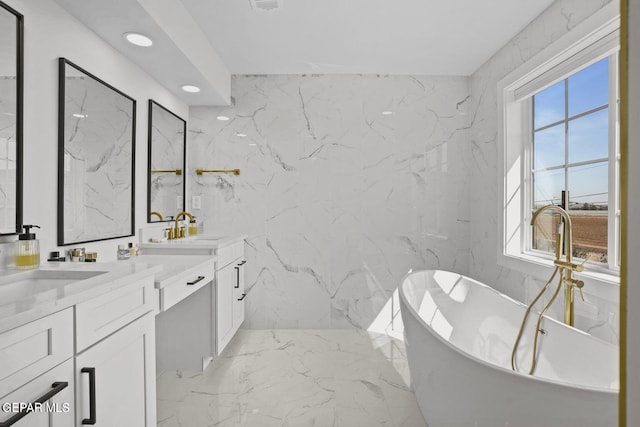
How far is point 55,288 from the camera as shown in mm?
1239

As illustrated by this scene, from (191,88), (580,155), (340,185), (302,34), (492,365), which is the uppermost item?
(302,34)

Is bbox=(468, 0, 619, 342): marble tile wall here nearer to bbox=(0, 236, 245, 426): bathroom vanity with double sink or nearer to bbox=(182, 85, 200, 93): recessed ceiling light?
bbox=(0, 236, 245, 426): bathroom vanity with double sink

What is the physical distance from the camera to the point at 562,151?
2.38m

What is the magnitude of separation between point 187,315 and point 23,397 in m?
1.69

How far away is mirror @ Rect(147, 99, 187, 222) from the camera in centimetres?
271

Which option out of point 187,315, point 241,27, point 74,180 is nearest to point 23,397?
point 74,180

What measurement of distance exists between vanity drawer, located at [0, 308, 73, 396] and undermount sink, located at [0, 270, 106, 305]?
0.29 metres

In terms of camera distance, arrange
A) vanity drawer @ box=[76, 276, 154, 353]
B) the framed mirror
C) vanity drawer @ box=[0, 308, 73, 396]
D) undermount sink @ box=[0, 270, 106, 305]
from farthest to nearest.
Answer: the framed mirror
undermount sink @ box=[0, 270, 106, 305]
vanity drawer @ box=[76, 276, 154, 353]
vanity drawer @ box=[0, 308, 73, 396]

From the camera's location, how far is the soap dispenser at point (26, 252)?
4.79ft

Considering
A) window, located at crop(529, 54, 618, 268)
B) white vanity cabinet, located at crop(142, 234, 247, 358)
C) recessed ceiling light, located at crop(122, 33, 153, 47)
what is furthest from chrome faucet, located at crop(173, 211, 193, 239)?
window, located at crop(529, 54, 618, 268)

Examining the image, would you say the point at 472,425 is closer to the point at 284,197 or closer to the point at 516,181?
the point at 516,181

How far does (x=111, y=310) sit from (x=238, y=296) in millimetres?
1858

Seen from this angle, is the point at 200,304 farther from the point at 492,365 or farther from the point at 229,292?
the point at 492,365

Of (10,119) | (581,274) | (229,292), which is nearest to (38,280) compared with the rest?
(10,119)
